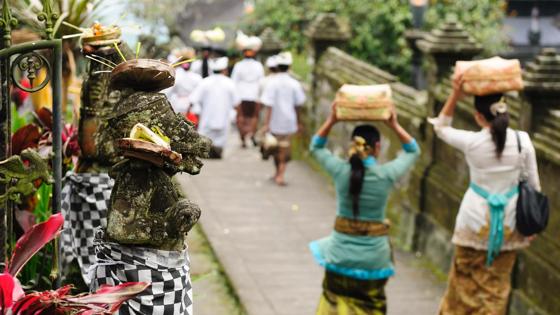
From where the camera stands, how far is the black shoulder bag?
693 centimetres

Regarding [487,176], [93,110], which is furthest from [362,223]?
[93,110]

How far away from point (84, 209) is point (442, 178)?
4742 mm

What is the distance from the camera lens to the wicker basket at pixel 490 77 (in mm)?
6938

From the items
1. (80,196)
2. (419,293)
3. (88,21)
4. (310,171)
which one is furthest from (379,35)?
(80,196)

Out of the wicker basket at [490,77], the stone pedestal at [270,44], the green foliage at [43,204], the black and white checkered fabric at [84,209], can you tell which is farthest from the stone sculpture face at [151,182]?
the stone pedestal at [270,44]

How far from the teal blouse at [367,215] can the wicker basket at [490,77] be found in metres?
0.57

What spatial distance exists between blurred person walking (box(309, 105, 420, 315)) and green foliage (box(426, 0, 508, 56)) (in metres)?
9.04

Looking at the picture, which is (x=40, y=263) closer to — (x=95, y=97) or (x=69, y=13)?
(x=95, y=97)

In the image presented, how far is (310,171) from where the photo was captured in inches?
562

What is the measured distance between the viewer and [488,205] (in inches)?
279

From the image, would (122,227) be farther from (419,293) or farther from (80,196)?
(419,293)

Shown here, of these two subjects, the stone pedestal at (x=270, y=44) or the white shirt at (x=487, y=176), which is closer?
the white shirt at (x=487, y=176)

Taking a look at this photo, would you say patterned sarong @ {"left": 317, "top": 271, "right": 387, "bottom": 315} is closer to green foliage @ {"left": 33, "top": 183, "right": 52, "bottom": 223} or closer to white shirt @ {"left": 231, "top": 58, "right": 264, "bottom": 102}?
green foliage @ {"left": 33, "top": 183, "right": 52, "bottom": 223}

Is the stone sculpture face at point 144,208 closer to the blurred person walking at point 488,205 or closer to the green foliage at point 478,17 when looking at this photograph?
the blurred person walking at point 488,205
